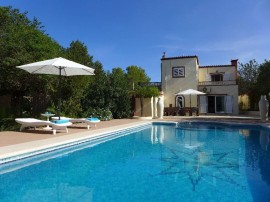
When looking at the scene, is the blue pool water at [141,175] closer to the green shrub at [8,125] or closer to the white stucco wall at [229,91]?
A: the green shrub at [8,125]

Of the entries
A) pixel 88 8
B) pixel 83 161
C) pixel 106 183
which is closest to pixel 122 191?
pixel 106 183

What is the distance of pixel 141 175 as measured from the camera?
6.33 m

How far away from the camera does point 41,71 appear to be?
12141mm

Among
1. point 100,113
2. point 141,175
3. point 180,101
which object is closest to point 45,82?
point 100,113

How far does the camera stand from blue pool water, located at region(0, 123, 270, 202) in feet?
16.4

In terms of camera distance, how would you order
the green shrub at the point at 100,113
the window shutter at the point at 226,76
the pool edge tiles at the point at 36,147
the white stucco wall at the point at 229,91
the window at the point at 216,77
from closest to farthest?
the pool edge tiles at the point at 36,147
the green shrub at the point at 100,113
the white stucco wall at the point at 229,91
the window shutter at the point at 226,76
the window at the point at 216,77

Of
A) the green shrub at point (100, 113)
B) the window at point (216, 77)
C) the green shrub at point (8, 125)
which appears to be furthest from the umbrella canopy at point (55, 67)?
the window at point (216, 77)

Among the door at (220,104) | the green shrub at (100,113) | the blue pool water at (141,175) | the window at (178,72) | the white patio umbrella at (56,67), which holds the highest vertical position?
the window at (178,72)

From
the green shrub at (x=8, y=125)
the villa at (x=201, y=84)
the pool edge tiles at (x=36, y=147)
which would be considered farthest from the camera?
the villa at (x=201, y=84)

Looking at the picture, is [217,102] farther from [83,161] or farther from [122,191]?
[122,191]

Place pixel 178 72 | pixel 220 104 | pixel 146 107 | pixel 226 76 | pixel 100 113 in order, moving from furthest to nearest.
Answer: pixel 226 76, pixel 178 72, pixel 220 104, pixel 146 107, pixel 100 113

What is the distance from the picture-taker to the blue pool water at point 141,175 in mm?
4988

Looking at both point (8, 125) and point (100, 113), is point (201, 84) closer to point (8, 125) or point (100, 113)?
point (100, 113)

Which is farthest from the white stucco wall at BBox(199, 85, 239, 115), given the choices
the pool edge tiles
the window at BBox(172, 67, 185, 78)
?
the pool edge tiles
